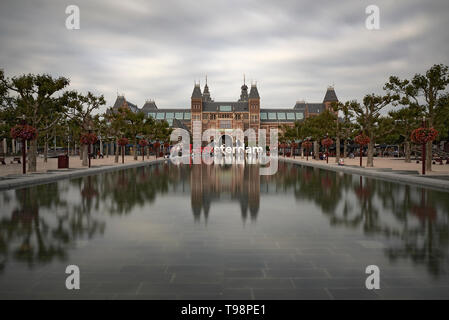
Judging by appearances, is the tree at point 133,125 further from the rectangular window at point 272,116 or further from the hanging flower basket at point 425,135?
the rectangular window at point 272,116

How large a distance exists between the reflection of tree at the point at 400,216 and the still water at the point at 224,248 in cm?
3

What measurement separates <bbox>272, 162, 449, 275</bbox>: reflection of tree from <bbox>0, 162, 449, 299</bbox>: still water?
0.03 metres

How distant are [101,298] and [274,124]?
140166 mm

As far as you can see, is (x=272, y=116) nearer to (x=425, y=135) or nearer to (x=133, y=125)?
(x=133, y=125)

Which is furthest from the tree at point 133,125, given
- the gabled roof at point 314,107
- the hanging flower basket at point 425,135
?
the gabled roof at point 314,107

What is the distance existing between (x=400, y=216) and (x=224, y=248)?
210 inches

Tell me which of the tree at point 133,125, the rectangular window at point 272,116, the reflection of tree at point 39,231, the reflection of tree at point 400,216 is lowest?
the reflection of tree at point 400,216

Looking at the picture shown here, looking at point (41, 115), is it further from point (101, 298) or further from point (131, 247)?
point (101, 298)

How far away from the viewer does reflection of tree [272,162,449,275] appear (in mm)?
5816

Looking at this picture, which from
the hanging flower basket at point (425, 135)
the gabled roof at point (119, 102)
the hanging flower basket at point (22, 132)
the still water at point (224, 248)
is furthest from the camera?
the gabled roof at point (119, 102)

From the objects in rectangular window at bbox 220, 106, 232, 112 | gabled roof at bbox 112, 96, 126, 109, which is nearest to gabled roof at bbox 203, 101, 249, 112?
rectangular window at bbox 220, 106, 232, 112

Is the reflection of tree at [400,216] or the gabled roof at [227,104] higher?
the gabled roof at [227,104]

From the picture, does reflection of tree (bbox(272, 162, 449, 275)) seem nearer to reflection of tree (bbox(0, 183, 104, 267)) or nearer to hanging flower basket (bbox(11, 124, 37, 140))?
reflection of tree (bbox(0, 183, 104, 267))

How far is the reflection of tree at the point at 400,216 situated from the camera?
582cm
